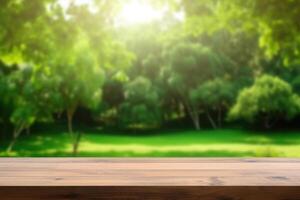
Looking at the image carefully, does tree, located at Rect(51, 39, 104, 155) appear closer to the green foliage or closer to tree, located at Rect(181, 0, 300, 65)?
tree, located at Rect(181, 0, 300, 65)

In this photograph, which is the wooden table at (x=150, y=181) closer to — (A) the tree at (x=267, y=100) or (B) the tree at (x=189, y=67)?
(A) the tree at (x=267, y=100)

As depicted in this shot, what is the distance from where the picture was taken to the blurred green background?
931 centimetres

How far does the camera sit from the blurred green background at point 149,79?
30.6ft

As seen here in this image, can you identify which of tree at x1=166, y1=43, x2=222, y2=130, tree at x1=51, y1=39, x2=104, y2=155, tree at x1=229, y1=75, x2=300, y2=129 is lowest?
tree at x1=229, y1=75, x2=300, y2=129

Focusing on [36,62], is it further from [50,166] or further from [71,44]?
[50,166]

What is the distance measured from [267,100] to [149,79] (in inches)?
375

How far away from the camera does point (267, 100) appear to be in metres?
28.2

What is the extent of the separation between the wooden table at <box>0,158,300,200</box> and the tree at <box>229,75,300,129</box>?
26.9m

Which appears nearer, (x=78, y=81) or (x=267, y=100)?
(x=78, y=81)

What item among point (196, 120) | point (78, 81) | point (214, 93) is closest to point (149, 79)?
point (196, 120)

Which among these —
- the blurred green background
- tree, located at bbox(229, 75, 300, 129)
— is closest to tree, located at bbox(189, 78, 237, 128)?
the blurred green background

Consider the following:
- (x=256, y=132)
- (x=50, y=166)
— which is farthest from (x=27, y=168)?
(x=256, y=132)

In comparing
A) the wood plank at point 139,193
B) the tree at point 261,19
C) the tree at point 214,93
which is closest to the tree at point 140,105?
the tree at point 214,93

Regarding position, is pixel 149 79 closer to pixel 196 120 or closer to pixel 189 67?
pixel 189 67
